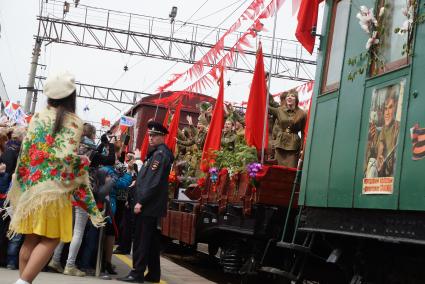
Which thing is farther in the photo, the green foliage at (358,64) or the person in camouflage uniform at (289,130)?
the person in camouflage uniform at (289,130)

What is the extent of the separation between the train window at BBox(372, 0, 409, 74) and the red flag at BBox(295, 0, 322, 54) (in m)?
1.75

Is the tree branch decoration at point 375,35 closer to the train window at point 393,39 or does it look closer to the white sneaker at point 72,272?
the train window at point 393,39

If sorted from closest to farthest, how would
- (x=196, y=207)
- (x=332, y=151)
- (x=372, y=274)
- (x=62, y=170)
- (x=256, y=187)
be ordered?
(x=62, y=170), (x=372, y=274), (x=332, y=151), (x=256, y=187), (x=196, y=207)

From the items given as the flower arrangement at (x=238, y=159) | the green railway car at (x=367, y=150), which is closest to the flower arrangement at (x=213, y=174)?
the flower arrangement at (x=238, y=159)

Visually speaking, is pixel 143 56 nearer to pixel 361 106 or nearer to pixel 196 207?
pixel 196 207

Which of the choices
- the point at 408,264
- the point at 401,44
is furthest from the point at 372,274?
the point at 401,44

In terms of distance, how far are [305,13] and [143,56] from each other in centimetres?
2557

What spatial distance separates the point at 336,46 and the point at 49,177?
3.51 metres

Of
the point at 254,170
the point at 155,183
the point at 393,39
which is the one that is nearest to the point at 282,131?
the point at 254,170

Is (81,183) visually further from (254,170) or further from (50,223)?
(254,170)

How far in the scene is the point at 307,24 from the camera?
8.19 metres

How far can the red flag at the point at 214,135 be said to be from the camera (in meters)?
11.5

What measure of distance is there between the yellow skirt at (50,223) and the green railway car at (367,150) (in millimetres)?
2409

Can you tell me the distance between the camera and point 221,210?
10.3 meters
